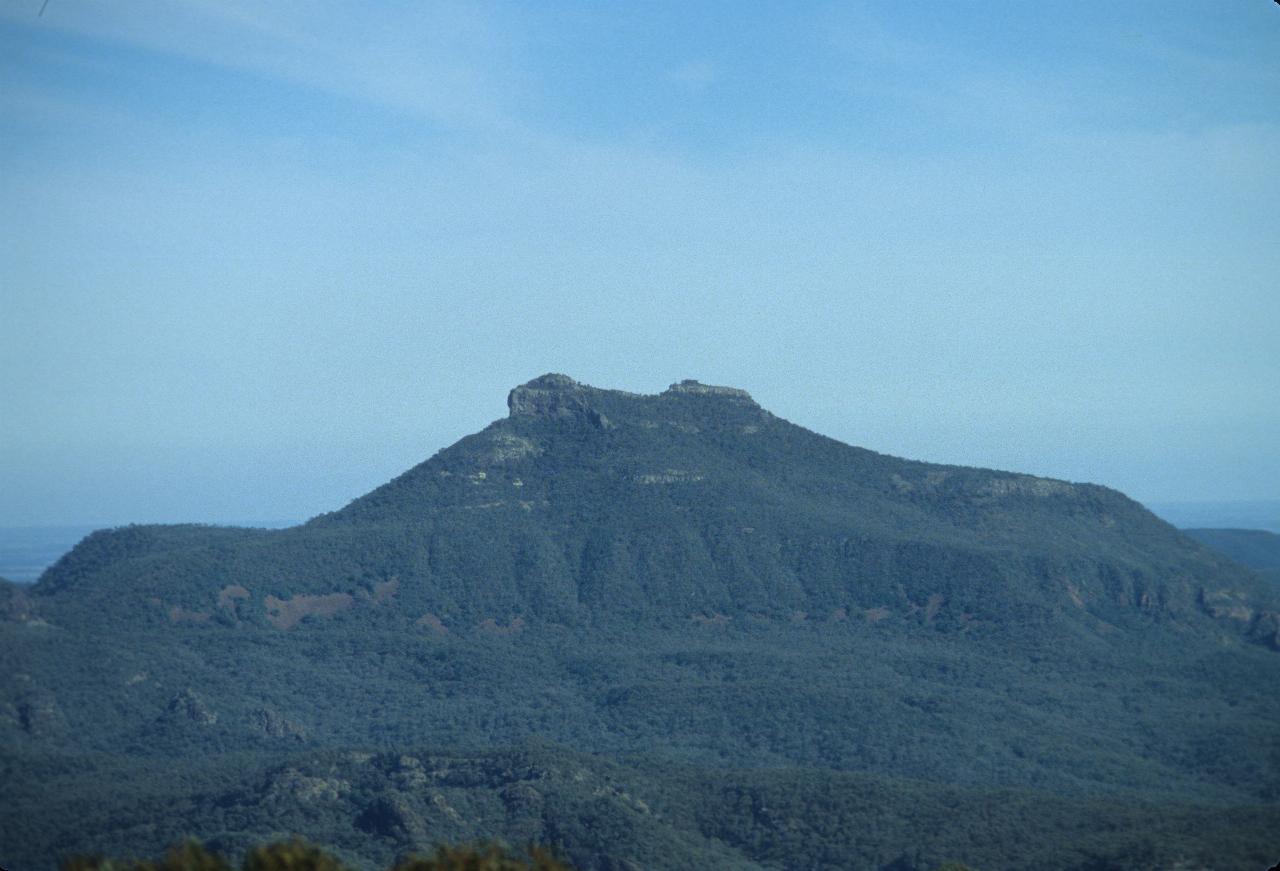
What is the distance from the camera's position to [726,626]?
582ft

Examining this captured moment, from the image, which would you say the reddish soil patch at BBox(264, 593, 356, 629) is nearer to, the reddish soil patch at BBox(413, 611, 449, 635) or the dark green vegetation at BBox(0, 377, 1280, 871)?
the dark green vegetation at BBox(0, 377, 1280, 871)

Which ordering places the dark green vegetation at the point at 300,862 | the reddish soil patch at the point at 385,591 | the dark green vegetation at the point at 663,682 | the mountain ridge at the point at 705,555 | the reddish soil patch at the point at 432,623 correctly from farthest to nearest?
the reddish soil patch at the point at 385,591 < the reddish soil patch at the point at 432,623 < the mountain ridge at the point at 705,555 < the dark green vegetation at the point at 663,682 < the dark green vegetation at the point at 300,862

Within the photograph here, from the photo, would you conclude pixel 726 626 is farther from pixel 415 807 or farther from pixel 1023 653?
pixel 415 807

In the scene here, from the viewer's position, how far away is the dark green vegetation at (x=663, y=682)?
4028 inches

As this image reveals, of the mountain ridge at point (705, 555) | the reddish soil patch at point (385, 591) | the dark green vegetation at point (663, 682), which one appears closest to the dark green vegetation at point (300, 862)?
the dark green vegetation at point (663, 682)

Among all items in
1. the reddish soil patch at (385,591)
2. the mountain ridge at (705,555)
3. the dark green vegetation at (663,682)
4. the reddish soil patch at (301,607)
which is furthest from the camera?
the reddish soil patch at (385,591)

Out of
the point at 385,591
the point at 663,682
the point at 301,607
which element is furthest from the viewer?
the point at 385,591

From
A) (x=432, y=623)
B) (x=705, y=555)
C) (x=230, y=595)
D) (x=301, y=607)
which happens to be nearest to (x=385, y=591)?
(x=432, y=623)

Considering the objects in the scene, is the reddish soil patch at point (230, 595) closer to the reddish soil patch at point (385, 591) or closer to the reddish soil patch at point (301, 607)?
the reddish soil patch at point (301, 607)

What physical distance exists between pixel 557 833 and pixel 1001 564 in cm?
8752

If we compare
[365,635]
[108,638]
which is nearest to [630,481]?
[365,635]

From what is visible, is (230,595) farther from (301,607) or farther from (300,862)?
(300,862)

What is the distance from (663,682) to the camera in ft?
502

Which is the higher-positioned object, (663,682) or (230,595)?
(230,595)
